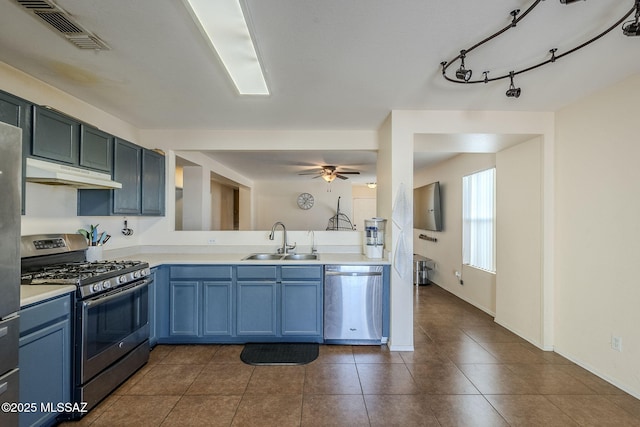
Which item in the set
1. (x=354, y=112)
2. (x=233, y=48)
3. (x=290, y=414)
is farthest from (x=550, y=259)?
(x=233, y=48)

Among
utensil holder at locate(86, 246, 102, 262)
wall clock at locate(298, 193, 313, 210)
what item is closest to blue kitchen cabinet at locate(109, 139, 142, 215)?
utensil holder at locate(86, 246, 102, 262)

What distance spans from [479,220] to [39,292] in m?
5.04

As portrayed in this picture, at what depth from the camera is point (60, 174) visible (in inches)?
84.2

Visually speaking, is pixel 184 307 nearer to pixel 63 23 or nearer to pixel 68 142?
pixel 68 142

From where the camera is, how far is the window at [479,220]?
4.29 metres

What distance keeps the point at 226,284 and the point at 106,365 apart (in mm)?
1183

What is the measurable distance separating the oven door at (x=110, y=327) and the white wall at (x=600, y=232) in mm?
3980

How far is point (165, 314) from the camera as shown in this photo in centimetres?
314

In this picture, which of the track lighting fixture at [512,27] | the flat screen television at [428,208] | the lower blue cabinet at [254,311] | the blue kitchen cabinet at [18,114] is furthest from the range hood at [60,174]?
the flat screen television at [428,208]

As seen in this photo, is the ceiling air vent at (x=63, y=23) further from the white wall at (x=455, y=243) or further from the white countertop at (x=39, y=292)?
the white wall at (x=455, y=243)

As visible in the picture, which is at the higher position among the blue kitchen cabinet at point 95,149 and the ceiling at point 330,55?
the ceiling at point 330,55

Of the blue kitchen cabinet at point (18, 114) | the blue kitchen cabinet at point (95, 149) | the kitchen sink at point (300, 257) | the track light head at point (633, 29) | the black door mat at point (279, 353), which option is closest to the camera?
the track light head at point (633, 29)

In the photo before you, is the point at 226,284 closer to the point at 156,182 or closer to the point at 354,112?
the point at 156,182

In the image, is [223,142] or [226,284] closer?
[226,284]
